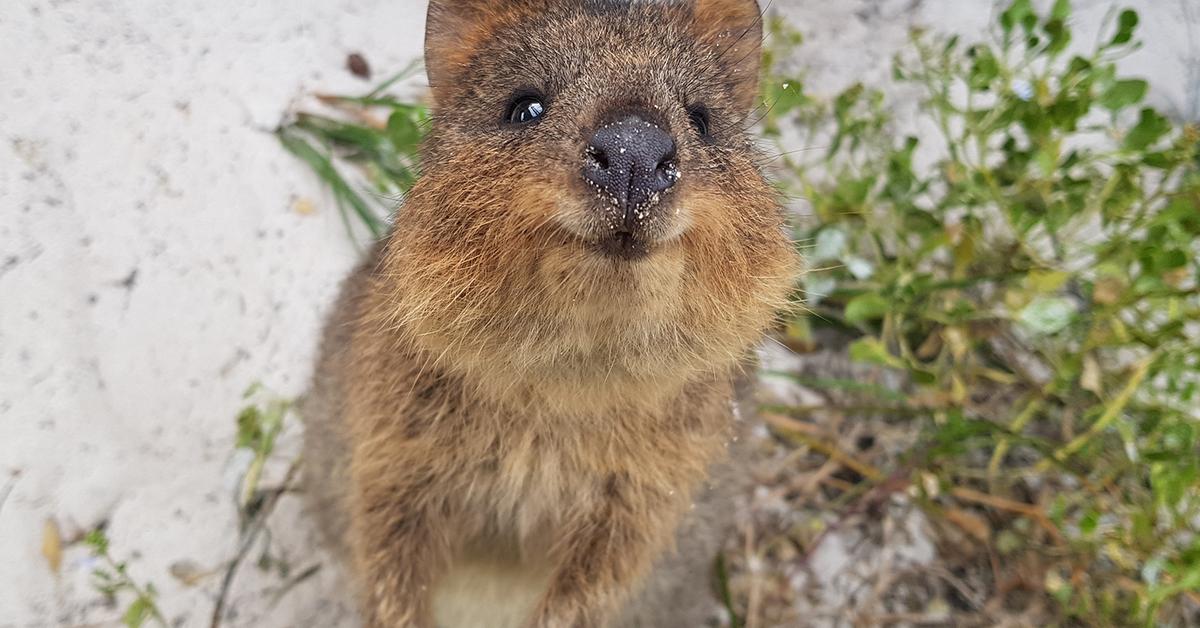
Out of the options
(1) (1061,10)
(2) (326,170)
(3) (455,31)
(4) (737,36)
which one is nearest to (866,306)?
(1) (1061,10)

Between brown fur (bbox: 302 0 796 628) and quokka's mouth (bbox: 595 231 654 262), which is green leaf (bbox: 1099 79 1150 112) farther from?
quokka's mouth (bbox: 595 231 654 262)

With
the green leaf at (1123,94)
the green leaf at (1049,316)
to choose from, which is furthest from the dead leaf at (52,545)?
the green leaf at (1123,94)

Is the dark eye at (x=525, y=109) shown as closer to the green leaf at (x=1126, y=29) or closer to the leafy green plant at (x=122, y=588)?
the leafy green plant at (x=122, y=588)

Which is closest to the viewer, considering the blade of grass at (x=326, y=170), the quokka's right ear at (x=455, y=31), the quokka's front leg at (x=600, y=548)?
the quokka's right ear at (x=455, y=31)

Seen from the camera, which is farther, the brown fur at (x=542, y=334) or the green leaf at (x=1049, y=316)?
the green leaf at (x=1049, y=316)

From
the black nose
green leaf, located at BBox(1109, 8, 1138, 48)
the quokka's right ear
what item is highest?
green leaf, located at BBox(1109, 8, 1138, 48)

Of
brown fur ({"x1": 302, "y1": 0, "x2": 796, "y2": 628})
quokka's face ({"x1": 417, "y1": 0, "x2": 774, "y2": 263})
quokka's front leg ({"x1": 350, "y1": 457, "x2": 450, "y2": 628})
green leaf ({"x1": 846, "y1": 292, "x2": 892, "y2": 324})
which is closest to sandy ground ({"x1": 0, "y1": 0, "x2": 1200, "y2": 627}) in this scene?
brown fur ({"x1": 302, "y1": 0, "x2": 796, "y2": 628})

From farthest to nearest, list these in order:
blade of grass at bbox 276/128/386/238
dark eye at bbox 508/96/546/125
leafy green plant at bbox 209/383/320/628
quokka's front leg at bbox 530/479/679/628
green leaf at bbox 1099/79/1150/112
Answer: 1. blade of grass at bbox 276/128/386/238
2. leafy green plant at bbox 209/383/320/628
3. green leaf at bbox 1099/79/1150/112
4. quokka's front leg at bbox 530/479/679/628
5. dark eye at bbox 508/96/546/125
